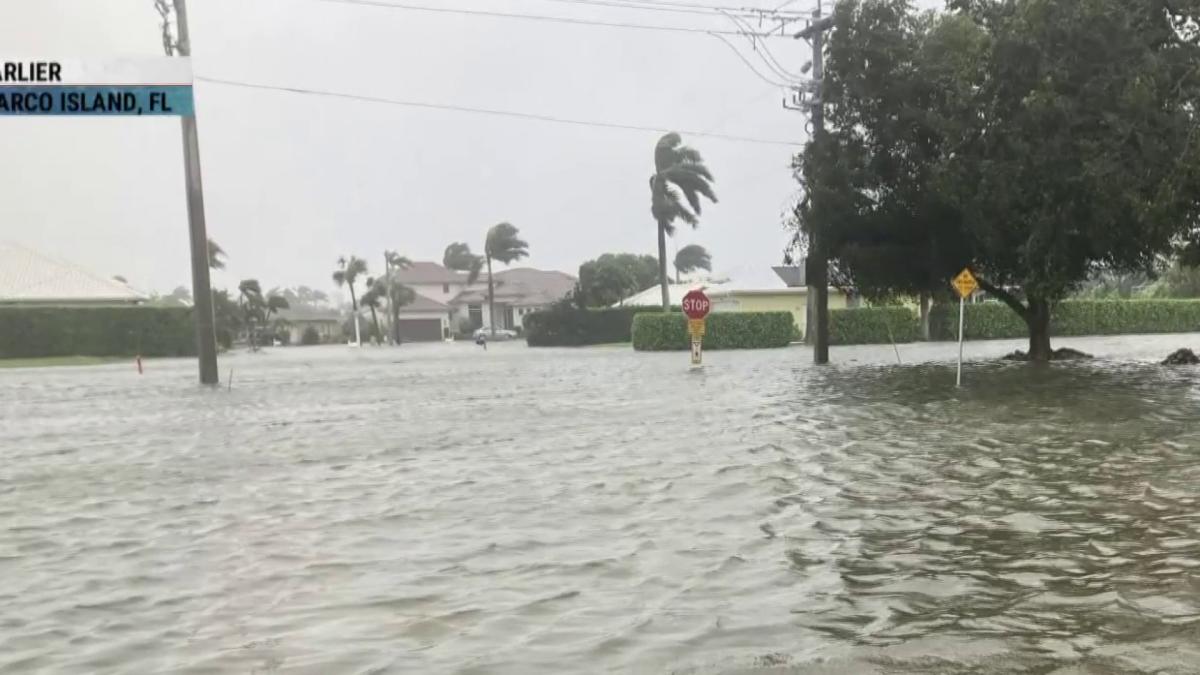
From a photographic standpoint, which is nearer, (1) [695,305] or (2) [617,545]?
(2) [617,545]

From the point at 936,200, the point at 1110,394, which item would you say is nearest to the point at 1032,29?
the point at 936,200

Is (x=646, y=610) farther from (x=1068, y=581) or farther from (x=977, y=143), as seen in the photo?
(x=977, y=143)

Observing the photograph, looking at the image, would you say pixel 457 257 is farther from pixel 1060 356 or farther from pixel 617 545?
pixel 617 545

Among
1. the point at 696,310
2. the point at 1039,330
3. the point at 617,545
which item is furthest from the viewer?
the point at 696,310

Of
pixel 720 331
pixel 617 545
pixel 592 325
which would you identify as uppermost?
pixel 592 325

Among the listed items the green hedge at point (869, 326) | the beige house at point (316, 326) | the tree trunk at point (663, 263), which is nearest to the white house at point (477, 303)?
the beige house at point (316, 326)

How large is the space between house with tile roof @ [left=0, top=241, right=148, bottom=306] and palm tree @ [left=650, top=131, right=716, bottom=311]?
103ft

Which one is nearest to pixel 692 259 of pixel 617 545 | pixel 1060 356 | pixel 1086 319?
pixel 1086 319

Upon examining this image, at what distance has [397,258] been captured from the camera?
9906 cm

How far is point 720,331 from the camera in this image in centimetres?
4944

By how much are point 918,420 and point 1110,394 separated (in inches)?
230

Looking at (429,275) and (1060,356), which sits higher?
(429,275)

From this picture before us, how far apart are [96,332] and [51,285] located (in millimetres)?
8476

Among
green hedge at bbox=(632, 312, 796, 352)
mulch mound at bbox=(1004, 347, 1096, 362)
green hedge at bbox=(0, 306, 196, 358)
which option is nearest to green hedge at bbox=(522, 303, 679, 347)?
green hedge at bbox=(632, 312, 796, 352)
